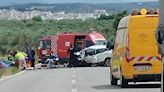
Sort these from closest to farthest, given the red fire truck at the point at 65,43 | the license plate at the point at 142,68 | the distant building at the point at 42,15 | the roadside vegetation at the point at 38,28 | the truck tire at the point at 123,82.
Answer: the license plate at the point at 142,68 < the truck tire at the point at 123,82 < the red fire truck at the point at 65,43 < the roadside vegetation at the point at 38,28 < the distant building at the point at 42,15

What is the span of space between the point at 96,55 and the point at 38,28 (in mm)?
67123

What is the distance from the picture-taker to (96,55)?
150 ft

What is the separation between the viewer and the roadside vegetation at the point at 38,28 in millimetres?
85875

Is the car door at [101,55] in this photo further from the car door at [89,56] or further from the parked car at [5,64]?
the parked car at [5,64]

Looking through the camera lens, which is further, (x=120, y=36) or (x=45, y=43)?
(x=45, y=43)

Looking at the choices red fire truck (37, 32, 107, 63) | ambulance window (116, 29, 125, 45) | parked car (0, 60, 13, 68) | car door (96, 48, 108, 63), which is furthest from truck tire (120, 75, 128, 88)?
red fire truck (37, 32, 107, 63)

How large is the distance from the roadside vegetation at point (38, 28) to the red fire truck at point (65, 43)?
25640 mm

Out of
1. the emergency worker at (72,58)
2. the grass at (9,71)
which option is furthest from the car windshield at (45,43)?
the grass at (9,71)

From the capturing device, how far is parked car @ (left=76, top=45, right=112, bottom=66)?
148 feet

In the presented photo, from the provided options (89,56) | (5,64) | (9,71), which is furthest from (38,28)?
(9,71)

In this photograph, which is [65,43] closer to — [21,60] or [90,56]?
[90,56]

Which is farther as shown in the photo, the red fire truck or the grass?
the red fire truck

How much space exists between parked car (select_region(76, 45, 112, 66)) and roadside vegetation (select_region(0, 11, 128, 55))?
33469 mm

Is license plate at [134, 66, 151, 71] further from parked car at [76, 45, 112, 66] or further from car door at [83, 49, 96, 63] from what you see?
car door at [83, 49, 96, 63]
